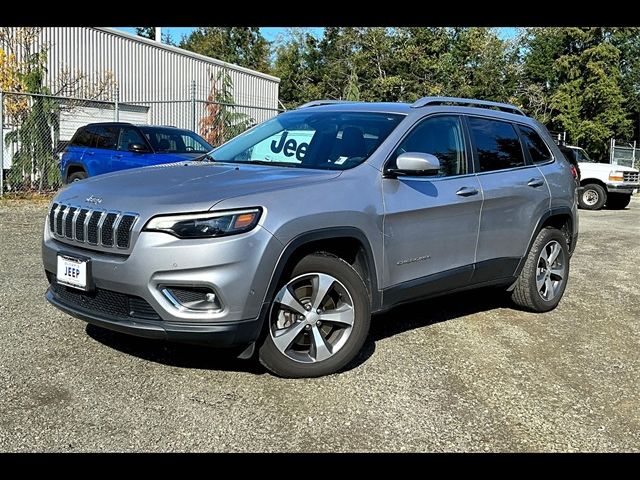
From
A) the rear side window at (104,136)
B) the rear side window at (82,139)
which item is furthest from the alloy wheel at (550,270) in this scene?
the rear side window at (82,139)

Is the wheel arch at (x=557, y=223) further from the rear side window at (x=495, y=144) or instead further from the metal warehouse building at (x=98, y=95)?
the metal warehouse building at (x=98, y=95)

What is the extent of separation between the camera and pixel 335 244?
4086 millimetres

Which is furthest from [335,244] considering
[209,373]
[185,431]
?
[185,431]

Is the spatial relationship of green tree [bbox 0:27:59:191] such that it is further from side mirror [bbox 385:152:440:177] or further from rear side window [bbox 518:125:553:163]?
side mirror [bbox 385:152:440:177]

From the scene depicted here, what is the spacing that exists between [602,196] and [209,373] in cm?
1693

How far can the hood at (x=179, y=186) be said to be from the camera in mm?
3543

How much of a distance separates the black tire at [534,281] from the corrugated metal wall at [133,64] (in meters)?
15.3

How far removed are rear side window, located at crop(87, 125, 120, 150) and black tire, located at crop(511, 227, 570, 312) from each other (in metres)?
8.39

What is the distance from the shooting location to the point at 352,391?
3848 millimetres

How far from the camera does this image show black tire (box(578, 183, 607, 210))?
18391 mm

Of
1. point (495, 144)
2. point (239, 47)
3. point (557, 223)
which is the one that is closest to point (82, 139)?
point (495, 144)

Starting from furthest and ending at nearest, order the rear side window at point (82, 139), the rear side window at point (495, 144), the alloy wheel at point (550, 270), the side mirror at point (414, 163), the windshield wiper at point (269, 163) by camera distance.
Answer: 1. the rear side window at point (82, 139)
2. the alloy wheel at point (550, 270)
3. the rear side window at point (495, 144)
4. the windshield wiper at point (269, 163)
5. the side mirror at point (414, 163)

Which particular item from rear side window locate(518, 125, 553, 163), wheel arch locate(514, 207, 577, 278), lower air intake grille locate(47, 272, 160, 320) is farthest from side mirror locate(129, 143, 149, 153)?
lower air intake grille locate(47, 272, 160, 320)
